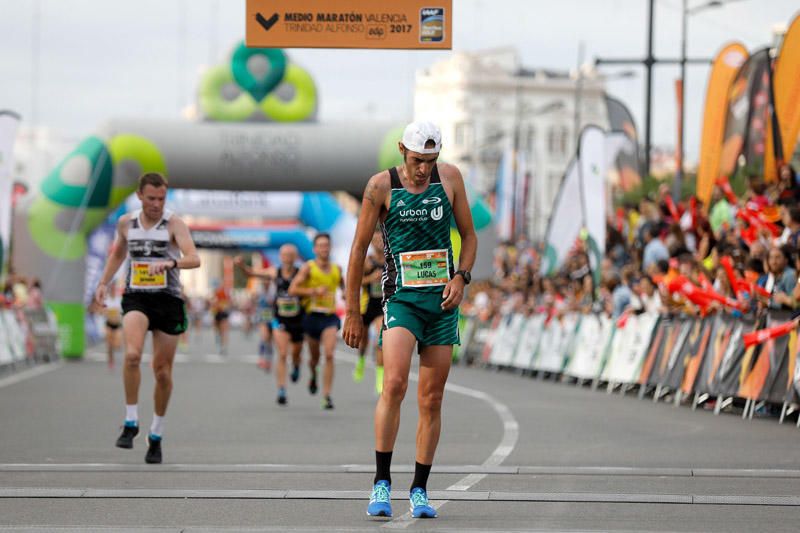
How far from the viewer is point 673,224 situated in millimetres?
20797

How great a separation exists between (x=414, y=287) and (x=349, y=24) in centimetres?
445

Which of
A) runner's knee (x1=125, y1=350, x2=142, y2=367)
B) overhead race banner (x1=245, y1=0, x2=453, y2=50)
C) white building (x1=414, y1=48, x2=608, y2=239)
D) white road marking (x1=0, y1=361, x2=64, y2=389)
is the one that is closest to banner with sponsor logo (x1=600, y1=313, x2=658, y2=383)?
white road marking (x1=0, y1=361, x2=64, y2=389)

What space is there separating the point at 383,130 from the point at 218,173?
3090 mm

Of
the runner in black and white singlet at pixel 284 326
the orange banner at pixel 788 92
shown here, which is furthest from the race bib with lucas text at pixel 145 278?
the orange banner at pixel 788 92

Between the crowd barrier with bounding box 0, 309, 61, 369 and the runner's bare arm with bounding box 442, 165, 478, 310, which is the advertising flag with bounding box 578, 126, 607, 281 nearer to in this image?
the crowd barrier with bounding box 0, 309, 61, 369

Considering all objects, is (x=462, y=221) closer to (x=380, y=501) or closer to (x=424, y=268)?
(x=424, y=268)

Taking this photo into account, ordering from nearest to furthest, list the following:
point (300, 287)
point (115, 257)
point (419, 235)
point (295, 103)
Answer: point (419, 235), point (115, 257), point (300, 287), point (295, 103)

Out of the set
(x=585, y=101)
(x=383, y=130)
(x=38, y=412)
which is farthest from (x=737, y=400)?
(x=585, y=101)

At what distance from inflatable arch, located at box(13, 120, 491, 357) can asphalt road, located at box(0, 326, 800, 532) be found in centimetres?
1195

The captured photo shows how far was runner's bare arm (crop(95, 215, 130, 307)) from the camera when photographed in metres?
11.0

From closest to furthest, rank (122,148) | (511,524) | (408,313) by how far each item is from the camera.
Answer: (511,524) → (408,313) → (122,148)

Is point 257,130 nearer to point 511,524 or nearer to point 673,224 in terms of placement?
point 673,224

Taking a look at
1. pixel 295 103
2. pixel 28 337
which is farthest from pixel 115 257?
pixel 295 103

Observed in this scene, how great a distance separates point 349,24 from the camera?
1184 centimetres
